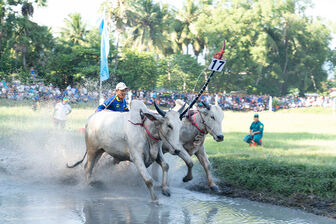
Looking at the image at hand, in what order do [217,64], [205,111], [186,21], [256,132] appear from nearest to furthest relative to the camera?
[217,64] → [205,111] → [256,132] → [186,21]

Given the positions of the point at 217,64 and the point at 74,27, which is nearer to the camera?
the point at 217,64

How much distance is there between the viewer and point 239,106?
35.0 metres

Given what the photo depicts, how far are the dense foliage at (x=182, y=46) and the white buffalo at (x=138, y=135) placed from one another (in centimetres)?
2387

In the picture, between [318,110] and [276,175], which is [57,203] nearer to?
[276,175]

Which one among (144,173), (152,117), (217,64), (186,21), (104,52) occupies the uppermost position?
(186,21)

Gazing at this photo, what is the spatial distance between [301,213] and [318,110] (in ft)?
105

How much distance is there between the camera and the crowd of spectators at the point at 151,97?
22922 millimetres

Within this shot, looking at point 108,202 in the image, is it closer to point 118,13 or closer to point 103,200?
point 103,200

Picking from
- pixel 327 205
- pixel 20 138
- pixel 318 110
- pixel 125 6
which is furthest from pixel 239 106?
pixel 327 205

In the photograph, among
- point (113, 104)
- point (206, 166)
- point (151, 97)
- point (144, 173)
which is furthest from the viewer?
point (151, 97)

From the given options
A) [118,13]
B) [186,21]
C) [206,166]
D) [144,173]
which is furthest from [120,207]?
[186,21]

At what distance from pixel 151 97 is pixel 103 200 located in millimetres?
23395

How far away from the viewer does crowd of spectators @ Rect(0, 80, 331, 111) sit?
22.9 m

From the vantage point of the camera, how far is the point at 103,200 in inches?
278
